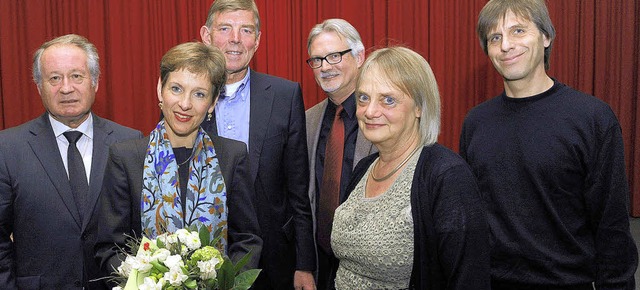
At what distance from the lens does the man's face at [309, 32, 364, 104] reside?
285 centimetres

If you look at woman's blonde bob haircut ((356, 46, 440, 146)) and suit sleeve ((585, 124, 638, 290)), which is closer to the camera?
woman's blonde bob haircut ((356, 46, 440, 146))

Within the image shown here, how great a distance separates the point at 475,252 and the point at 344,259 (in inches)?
18.1

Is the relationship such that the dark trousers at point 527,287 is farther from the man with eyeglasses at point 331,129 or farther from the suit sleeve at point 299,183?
the suit sleeve at point 299,183

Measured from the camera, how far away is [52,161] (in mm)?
2408

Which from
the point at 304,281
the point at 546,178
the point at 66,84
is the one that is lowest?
the point at 304,281

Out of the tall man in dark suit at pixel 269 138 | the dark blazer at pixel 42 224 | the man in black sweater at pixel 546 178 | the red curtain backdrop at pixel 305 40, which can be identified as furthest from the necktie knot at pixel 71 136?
the red curtain backdrop at pixel 305 40

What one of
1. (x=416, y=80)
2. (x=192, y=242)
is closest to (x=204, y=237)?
(x=192, y=242)

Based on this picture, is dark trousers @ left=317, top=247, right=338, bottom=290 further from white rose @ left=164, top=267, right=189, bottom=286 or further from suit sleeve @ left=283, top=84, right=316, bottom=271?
white rose @ left=164, top=267, right=189, bottom=286

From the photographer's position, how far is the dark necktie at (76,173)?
240 centimetres

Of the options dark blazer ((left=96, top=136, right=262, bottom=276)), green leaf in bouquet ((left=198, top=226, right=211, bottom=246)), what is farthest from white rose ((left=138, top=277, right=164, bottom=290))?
dark blazer ((left=96, top=136, right=262, bottom=276))

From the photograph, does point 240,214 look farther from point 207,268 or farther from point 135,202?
point 207,268

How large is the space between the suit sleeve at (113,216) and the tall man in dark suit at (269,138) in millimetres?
790

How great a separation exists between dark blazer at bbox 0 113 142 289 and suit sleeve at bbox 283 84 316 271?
2.84 feet

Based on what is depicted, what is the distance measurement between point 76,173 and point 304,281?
1138 mm
